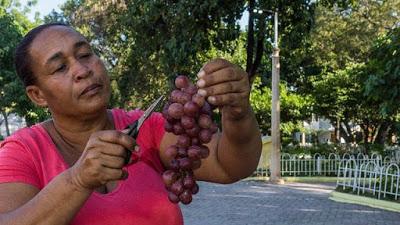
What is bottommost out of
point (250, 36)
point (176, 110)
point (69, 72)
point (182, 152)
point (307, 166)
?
point (307, 166)

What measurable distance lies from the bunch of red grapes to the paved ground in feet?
29.0

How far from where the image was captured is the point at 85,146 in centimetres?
176

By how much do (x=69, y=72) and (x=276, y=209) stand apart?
429 inches

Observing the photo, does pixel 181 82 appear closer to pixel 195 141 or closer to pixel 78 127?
pixel 195 141

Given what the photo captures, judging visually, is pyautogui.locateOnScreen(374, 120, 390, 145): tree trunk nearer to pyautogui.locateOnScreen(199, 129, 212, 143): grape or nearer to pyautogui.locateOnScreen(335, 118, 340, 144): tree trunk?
pyautogui.locateOnScreen(335, 118, 340, 144): tree trunk

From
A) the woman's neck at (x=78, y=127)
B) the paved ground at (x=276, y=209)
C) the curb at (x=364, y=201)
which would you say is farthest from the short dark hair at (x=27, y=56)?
the curb at (x=364, y=201)

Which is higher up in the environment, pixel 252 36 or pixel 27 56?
pixel 252 36

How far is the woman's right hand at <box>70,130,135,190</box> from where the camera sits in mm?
1318

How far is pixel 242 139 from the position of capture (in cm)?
179

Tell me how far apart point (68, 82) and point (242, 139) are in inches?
23.8

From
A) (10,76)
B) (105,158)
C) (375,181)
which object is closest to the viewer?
(105,158)

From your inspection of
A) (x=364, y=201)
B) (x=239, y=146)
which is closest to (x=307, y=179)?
(x=364, y=201)

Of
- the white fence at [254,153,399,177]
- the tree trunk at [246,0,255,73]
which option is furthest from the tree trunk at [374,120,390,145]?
the tree trunk at [246,0,255,73]

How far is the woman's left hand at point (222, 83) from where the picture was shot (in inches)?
57.7
